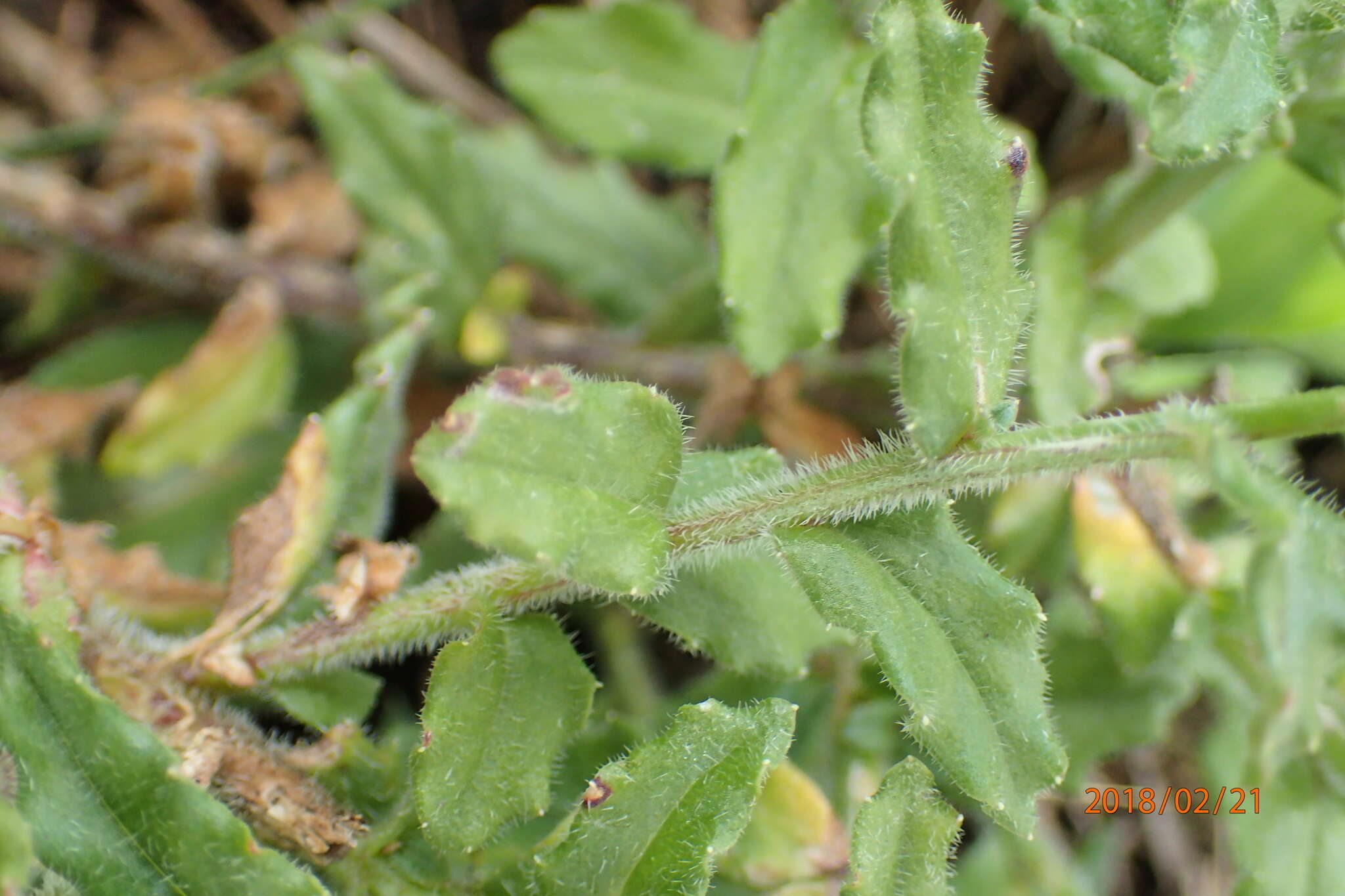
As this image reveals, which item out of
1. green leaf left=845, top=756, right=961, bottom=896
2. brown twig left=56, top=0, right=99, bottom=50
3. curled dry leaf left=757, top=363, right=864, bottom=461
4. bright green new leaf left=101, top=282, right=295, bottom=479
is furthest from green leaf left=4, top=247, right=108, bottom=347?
green leaf left=845, top=756, right=961, bottom=896

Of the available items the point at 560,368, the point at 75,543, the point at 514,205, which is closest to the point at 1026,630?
the point at 560,368

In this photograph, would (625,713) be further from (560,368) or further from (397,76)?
(397,76)

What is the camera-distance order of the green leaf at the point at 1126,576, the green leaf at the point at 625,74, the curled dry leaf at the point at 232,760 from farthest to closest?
1. the green leaf at the point at 625,74
2. the green leaf at the point at 1126,576
3. the curled dry leaf at the point at 232,760

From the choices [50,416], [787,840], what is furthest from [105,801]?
[50,416]

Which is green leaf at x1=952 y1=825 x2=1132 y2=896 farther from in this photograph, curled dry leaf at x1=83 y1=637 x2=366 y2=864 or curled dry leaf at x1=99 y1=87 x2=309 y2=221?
curled dry leaf at x1=99 y1=87 x2=309 y2=221

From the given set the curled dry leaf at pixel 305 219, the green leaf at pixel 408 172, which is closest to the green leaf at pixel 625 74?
the green leaf at pixel 408 172

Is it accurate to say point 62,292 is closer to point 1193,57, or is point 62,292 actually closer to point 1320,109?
point 1193,57
